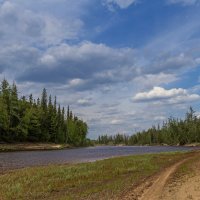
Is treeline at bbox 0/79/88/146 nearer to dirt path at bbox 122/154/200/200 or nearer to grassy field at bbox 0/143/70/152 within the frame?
grassy field at bbox 0/143/70/152

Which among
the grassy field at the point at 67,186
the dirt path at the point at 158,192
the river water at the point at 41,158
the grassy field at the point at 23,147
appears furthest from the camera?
the grassy field at the point at 23,147

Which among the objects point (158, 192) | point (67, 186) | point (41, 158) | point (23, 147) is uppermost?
point (23, 147)

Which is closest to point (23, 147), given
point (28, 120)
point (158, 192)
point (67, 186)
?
point (28, 120)

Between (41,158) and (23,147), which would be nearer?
(41,158)

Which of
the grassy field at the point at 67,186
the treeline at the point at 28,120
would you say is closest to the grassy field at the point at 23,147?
the treeline at the point at 28,120

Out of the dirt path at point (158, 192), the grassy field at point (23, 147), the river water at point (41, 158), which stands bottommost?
the dirt path at point (158, 192)

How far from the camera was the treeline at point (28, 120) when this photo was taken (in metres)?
117

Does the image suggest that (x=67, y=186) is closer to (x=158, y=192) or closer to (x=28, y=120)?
(x=158, y=192)

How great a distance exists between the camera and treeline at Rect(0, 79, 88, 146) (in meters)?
117

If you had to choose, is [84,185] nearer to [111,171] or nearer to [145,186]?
[145,186]

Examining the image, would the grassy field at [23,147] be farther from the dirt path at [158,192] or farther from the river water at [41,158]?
the dirt path at [158,192]

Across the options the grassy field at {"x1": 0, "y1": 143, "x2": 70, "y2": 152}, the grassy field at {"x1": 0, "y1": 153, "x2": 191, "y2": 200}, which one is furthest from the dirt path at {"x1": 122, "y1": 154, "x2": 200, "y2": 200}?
the grassy field at {"x1": 0, "y1": 143, "x2": 70, "y2": 152}

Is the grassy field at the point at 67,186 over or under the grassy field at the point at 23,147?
under

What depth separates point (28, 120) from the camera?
125938 millimetres
